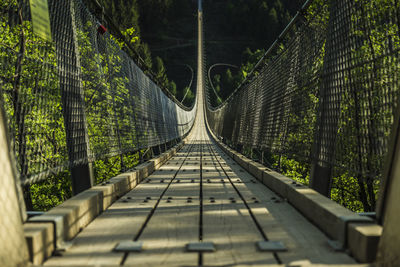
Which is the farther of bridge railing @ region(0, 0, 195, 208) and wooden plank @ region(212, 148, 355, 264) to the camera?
bridge railing @ region(0, 0, 195, 208)

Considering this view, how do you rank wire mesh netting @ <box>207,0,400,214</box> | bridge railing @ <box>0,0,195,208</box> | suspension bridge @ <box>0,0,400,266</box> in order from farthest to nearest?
bridge railing @ <box>0,0,195,208</box>
wire mesh netting @ <box>207,0,400,214</box>
suspension bridge @ <box>0,0,400,266</box>

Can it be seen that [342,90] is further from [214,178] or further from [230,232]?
[214,178]

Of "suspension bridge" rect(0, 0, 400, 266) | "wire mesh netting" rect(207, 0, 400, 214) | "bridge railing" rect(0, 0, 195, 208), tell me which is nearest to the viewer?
"suspension bridge" rect(0, 0, 400, 266)

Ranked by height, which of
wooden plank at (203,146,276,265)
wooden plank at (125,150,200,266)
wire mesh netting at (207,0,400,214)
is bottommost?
wooden plank at (203,146,276,265)

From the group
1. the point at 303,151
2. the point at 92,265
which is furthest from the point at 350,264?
the point at 303,151

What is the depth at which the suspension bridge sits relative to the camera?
2.09 m

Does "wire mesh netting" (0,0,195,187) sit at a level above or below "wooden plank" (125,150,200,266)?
above

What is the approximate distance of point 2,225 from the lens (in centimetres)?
178

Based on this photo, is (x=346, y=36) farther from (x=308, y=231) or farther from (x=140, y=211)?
(x=140, y=211)

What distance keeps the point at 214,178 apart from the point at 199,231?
302 cm

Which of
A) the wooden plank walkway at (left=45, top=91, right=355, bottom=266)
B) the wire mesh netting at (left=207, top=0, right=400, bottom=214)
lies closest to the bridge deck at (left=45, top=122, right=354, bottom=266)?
the wooden plank walkway at (left=45, top=91, right=355, bottom=266)

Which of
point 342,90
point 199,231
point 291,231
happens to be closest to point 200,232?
→ point 199,231

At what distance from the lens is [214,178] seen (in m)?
5.71

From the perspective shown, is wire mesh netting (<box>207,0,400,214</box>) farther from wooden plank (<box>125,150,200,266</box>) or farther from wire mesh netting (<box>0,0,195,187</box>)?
wire mesh netting (<box>0,0,195,187</box>)
